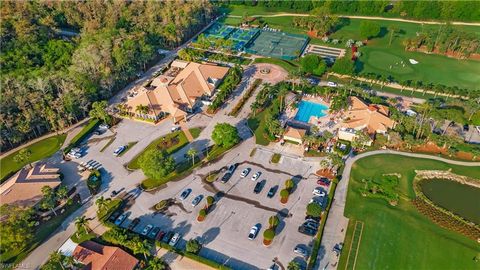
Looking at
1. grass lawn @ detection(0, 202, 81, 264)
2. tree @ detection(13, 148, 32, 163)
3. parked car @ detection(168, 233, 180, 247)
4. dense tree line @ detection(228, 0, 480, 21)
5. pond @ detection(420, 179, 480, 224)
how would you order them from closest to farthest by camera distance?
grass lawn @ detection(0, 202, 81, 264)
parked car @ detection(168, 233, 180, 247)
pond @ detection(420, 179, 480, 224)
tree @ detection(13, 148, 32, 163)
dense tree line @ detection(228, 0, 480, 21)

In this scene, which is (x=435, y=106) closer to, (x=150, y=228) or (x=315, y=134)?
(x=315, y=134)

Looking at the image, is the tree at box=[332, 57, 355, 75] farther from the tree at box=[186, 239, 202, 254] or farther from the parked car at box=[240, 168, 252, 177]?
the tree at box=[186, 239, 202, 254]

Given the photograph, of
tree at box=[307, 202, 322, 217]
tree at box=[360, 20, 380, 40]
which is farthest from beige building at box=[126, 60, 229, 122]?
tree at box=[360, 20, 380, 40]

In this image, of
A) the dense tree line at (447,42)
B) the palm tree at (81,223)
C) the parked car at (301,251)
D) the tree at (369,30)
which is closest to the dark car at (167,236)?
the palm tree at (81,223)

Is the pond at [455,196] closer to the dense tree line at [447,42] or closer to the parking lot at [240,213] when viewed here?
the parking lot at [240,213]

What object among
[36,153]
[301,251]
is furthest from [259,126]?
[36,153]

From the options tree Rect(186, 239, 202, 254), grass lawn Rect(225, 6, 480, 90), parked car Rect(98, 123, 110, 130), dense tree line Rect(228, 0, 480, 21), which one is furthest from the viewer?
dense tree line Rect(228, 0, 480, 21)

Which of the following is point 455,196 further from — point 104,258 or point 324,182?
point 104,258

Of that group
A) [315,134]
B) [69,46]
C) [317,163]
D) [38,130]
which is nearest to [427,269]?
[317,163]
